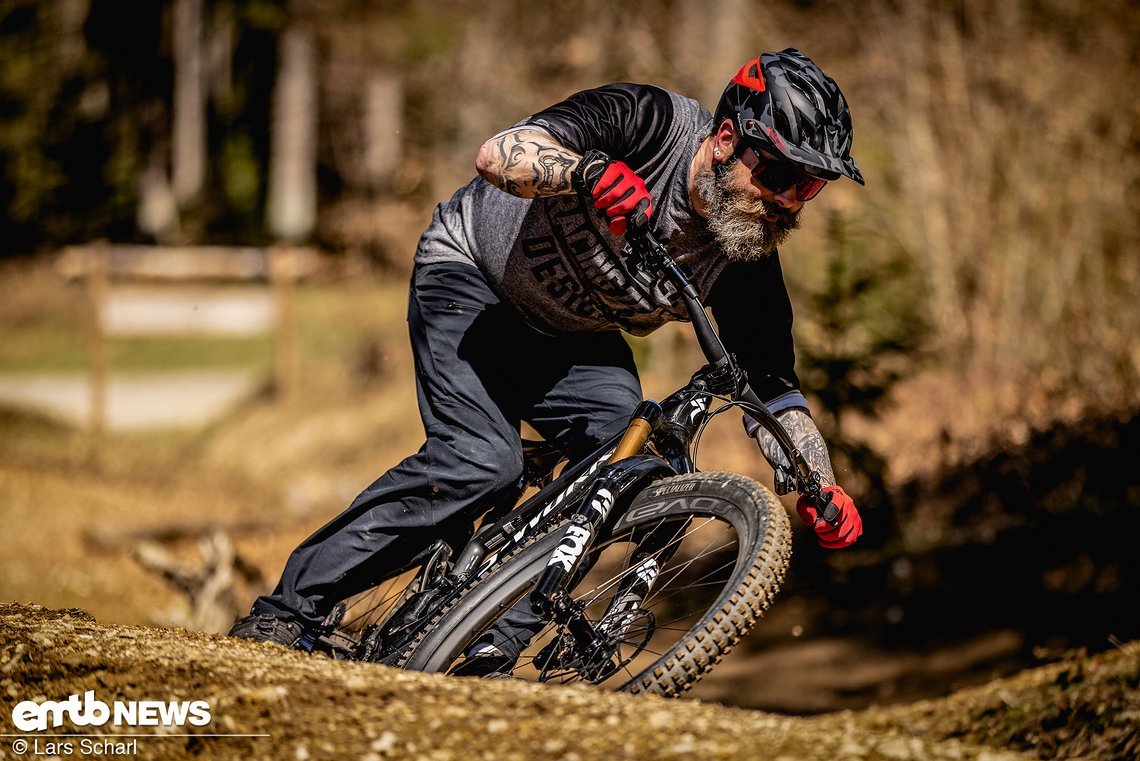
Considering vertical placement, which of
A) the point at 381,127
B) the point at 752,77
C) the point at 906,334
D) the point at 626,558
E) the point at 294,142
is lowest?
the point at 626,558

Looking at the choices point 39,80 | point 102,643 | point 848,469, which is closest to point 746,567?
point 102,643

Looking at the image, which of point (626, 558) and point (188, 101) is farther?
point (188, 101)

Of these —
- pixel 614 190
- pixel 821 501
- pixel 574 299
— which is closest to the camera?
pixel 614 190

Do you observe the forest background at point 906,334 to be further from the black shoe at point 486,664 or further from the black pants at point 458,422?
the black pants at point 458,422

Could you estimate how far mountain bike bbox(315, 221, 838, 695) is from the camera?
3.36 metres

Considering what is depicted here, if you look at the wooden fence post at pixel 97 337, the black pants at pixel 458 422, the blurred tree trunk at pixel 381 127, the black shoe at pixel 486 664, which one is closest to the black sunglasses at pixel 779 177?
the black pants at pixel 458 422

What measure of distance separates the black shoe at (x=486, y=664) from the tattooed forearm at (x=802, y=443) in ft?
3.59

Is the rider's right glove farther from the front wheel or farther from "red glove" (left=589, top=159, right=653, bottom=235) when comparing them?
the front wheel

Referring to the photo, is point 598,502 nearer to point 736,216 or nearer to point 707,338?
point 707,338

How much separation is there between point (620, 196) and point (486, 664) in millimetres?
1656

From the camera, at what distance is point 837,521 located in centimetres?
384

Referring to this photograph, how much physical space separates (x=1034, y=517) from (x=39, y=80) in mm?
31202

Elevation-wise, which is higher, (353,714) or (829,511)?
(829,511)

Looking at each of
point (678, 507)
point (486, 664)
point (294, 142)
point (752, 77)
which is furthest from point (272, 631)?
point (294, 142)
